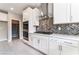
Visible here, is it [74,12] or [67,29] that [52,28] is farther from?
[74,12]

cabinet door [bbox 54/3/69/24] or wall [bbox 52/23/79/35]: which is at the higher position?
cabinet door [bbox 54/3/69/24]

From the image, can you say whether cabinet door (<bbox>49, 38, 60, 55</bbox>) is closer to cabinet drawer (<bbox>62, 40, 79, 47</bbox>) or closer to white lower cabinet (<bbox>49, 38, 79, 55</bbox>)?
white lower cabinet (<bbox>49, 38, 79, 55</bbox>)

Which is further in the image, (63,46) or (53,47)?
(53,47)

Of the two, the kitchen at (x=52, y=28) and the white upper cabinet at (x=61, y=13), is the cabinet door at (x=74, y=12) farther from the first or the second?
the white upper cabinet at (x=61, y=13)

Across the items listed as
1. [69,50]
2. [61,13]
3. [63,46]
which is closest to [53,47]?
[63,46]

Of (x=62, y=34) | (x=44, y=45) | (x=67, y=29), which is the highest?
(x=67, y=29)

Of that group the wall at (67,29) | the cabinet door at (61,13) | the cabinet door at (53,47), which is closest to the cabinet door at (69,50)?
the cabinet door at (53,47)

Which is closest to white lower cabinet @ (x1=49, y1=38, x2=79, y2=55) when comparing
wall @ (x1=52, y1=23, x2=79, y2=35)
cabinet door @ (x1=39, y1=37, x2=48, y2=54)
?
cabinet door @ (x1=39, y1=37, x2=48, y2=54)

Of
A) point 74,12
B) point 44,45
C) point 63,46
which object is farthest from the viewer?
point 44,45

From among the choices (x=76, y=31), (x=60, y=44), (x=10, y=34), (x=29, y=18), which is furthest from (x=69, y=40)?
(x=29, y=18)

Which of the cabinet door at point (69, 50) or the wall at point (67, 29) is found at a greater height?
the wall at point (67, 29)

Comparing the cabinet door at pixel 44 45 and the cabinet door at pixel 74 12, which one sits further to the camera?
the cabinet door at pixel 44 45

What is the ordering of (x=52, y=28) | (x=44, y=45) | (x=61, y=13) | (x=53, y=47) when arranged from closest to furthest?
(x=53, y=47), (x=61, y=13), (x=44, y=45), (x=52, y=28)

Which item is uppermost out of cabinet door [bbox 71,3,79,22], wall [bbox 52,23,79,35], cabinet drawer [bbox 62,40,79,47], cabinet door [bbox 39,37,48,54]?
cabinet door [bbox 71,3,79,22]
